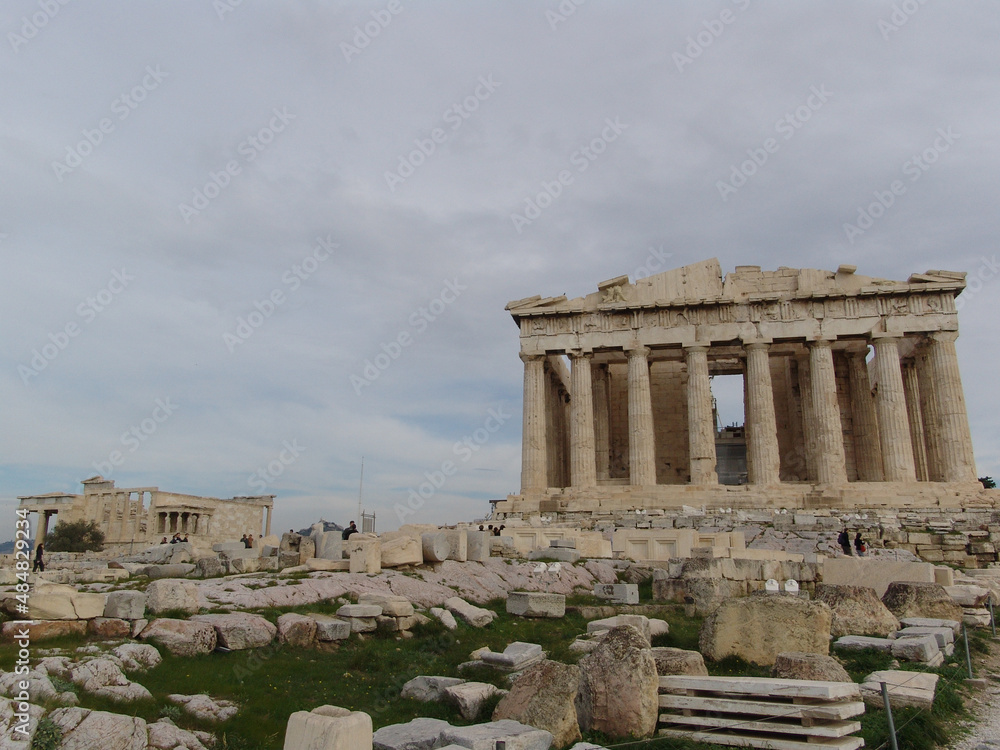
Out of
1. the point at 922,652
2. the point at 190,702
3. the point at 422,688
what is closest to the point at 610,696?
the point at 422,688

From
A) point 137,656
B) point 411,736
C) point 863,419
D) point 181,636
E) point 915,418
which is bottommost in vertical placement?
point 411,736

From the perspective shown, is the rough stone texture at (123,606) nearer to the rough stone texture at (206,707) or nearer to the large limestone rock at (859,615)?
the rough stone texture at (206,707)

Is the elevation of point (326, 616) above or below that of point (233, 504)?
below

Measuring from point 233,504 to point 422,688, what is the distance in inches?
2325

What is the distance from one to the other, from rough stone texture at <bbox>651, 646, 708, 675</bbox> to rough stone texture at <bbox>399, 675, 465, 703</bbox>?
2.32 metres

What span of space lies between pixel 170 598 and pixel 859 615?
1024cm

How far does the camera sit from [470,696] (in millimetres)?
8367

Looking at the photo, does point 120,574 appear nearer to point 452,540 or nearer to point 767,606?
point 452,540

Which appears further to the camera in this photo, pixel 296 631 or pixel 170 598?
pixel 170 598

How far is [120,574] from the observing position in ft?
54.0

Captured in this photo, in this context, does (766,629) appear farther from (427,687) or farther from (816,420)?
(816,420)

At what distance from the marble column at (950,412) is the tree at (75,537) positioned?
1972 inches

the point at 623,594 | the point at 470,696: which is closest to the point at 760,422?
the point at 623,594

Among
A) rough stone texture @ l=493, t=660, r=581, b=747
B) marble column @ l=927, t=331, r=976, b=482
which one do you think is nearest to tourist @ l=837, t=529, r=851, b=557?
marble column @ l=927, t=331, r=976, b=482
